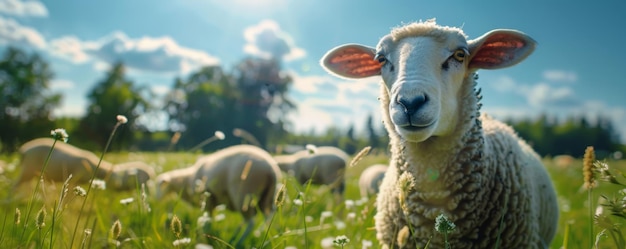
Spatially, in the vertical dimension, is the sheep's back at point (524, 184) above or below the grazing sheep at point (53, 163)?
above

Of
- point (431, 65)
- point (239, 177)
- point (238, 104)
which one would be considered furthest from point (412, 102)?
point (238, 104)

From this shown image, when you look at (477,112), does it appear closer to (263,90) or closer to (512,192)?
(512,192)

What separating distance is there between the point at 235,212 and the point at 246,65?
Result: 163ft

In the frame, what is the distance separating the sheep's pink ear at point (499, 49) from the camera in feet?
8.79

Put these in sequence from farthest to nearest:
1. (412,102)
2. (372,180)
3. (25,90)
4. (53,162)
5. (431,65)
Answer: (25,90), (372,180), (53,162), (431,65), (412,102)

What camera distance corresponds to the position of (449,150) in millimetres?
2596

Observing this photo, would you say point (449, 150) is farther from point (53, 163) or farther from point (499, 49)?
point (53, 163)

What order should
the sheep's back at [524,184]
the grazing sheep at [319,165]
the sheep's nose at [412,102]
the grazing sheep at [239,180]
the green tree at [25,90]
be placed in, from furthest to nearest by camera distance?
the green tree at [25,90] < the grazing sheep at [319,165] < the grazing sheep at [239,180] < the sheep's back at [524,184] < the sheep's nose at [412,102]

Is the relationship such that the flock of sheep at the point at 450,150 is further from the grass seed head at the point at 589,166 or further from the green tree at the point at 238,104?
the green tree at the point at 238,104

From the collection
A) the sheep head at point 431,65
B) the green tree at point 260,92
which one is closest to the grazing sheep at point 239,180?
the sheep head at point 431,65

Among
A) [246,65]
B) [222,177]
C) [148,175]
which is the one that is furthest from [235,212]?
[246,65]

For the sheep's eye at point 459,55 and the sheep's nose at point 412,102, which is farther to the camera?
the sheep's eye at point 459,55

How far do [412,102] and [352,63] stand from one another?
1261 millimetres

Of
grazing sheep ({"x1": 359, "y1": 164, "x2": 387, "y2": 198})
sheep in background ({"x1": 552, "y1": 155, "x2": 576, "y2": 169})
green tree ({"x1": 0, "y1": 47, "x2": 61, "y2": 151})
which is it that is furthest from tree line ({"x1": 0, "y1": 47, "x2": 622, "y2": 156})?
grazing sheep ({"x1": 359, "y1": 164, "x2": 387, "y2": 198})
